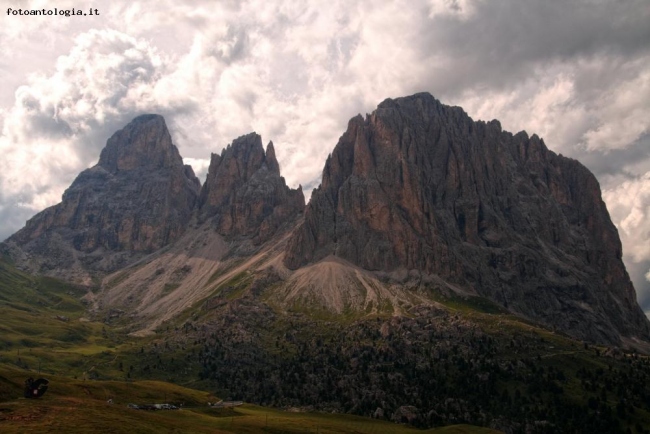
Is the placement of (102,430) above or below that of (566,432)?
above

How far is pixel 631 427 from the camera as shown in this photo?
652ft

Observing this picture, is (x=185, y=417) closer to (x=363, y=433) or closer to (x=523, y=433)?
(x=363, y=433)

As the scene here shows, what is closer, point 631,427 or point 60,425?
point 60,425

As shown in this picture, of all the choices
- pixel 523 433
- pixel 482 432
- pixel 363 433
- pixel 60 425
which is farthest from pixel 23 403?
pixel 523 433

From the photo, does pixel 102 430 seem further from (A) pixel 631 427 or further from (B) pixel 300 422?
(A) pixel 631 427

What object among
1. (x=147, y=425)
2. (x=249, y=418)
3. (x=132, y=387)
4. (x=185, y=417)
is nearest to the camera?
(x=147, y=425)

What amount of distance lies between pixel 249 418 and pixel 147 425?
170 feet

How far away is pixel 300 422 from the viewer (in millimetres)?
171125

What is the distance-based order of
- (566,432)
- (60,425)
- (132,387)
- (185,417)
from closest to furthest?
(60,425), (185,417), (132,387), (566,432)

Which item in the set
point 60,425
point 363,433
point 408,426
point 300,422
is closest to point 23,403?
point 60,425

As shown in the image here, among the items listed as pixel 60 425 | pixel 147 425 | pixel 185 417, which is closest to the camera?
pixel 60 425

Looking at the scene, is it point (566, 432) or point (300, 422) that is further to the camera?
point (566, 432)

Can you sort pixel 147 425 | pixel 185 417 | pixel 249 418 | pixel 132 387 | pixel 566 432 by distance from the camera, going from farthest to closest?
pixel 566 432, pixel 132 387, pixel 249 418, pixel 185 417, pixel 147 425

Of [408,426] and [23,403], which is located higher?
[23,403]
